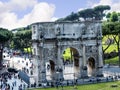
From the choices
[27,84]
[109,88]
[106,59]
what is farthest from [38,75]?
[106,59]

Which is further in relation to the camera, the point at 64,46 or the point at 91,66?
the point at 91,66

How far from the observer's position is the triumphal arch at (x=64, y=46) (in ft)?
206

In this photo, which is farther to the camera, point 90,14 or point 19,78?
point 90,14

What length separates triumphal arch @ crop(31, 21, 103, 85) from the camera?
62.9 m

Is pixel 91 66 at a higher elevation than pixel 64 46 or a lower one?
lower

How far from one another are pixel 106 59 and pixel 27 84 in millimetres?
37421

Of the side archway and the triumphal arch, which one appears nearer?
the triumphal arch

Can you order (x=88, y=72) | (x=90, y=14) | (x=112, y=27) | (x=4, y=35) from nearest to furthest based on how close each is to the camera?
1. (x=88, y=72)
2. (x=112, y=27)
3. (x=4, y=35)
4. (x=90, y=14)

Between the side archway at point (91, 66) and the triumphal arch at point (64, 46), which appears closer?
the triumphal arch at point (64, 46)

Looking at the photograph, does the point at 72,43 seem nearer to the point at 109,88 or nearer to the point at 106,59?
the point at 109,88

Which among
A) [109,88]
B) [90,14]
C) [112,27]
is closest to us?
[109,88]

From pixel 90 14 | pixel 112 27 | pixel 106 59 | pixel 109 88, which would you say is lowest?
pixel 109 88

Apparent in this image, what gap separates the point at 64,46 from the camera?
64.2 metres

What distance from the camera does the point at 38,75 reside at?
62.9 metres
